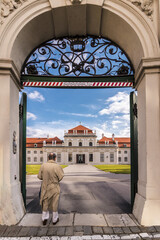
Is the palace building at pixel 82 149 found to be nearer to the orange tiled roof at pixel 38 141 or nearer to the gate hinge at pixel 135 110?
the orange tiled roof at pixel 38 141

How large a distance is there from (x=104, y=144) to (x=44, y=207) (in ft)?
203

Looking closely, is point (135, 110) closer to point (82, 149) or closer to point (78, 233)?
point (78, 233)

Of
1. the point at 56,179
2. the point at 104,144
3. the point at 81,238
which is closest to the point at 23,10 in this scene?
the point at 56,179

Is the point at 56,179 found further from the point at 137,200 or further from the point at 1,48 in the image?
the point at 1,48

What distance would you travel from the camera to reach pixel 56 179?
398 centimetres

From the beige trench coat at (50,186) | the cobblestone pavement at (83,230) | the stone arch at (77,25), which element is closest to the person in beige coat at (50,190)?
the beige trench coat at (50,186)

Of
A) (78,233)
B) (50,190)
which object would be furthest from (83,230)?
(50,190)

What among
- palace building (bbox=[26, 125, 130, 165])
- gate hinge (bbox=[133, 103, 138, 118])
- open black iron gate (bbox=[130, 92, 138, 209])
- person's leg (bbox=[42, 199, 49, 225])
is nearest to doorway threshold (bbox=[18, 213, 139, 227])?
person's leg (bbox=[42, 199, 49, 225])

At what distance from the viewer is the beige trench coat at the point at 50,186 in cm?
392

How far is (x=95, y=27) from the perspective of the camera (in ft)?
17.2

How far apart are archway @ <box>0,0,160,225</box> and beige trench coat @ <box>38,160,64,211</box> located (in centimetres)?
75

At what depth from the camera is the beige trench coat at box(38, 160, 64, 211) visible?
3.92 m

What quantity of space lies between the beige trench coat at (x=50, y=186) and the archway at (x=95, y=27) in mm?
754

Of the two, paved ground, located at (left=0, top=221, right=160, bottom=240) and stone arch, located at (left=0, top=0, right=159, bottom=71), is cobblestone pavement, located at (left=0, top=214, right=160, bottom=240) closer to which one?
paved ground, located at (left=0, top=221, right=160, bottom=240)
